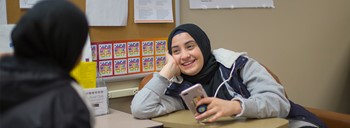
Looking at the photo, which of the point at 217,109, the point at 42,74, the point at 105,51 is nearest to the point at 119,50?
the point at 105,51

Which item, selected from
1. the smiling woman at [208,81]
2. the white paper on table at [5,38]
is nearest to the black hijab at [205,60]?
the smiling woman at [208,81]

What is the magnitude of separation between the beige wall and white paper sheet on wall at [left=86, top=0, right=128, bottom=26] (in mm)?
384

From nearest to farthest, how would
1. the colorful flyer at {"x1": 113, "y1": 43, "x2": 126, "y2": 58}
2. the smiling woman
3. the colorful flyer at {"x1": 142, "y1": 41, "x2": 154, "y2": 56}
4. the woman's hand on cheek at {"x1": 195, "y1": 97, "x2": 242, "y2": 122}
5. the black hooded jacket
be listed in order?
the black hooded jacket → the woman's hand on cheek at {"x1": 195, "y1": 97, "x2": 242, "y2": 122} → the smiling woman → the colorful flyer at {"x1": 113, "y1": 43, "x2": 126, "y2": 58} → the colorful flyer at {"x1": 142, "y1": 41, "x2": 154, "y2": 56}

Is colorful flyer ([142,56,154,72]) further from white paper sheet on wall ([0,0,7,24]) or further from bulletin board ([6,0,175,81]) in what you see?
white paper sheet on wall ([0,0,7,24])

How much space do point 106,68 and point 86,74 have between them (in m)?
0.20

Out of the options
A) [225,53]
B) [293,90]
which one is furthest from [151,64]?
[293,90]

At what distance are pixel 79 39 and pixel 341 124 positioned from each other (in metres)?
1.75

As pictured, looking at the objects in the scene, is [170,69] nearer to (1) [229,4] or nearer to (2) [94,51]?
(2) [94,51]

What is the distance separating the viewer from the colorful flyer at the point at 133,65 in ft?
7.23

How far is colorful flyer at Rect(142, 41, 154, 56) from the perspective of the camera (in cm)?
224

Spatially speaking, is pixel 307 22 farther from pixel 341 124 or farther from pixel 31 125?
pixel 31 125

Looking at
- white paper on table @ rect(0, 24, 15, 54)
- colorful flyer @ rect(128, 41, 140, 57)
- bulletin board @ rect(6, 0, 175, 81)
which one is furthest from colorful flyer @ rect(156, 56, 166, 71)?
white paper on table @ rect(0, 24, 15, 54)

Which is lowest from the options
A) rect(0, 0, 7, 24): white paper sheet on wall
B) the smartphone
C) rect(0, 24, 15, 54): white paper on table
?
the smartphone

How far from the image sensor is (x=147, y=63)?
2.27m
